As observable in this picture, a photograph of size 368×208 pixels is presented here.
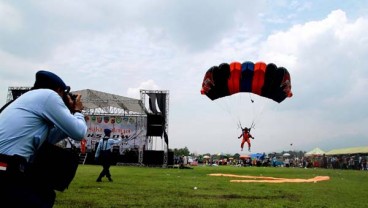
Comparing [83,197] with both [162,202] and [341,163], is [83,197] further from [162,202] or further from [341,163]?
[341,163]

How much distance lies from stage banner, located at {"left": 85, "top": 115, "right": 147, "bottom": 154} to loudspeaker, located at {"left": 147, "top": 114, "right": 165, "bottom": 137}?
1.49 feet

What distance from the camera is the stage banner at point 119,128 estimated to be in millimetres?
35812

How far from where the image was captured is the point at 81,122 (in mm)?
2861

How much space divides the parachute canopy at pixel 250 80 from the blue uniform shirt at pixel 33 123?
20060 mm

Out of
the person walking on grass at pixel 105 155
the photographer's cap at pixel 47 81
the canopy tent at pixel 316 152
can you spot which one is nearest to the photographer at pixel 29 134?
the photographer's cap at pixel 47 81

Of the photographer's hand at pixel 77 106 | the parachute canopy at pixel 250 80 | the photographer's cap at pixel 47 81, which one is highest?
the parachute canopy at pixel 250 80

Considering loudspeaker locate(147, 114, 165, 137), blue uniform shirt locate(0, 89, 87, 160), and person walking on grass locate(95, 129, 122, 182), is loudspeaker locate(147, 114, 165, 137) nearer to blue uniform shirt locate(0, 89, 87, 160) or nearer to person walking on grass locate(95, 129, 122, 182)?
person walking on grass locate(95, 129, 122, 182)

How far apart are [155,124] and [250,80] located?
14470mm

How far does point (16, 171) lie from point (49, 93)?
22.0 inches

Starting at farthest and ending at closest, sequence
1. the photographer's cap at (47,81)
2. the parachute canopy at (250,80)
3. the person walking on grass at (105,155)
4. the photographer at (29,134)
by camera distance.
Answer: the parachute canopy at (250,80) < the person walking on grass at (105,155) < the photographer's cap at (47,81) < the photographer at (29,134)

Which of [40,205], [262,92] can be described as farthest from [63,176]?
[262,92]

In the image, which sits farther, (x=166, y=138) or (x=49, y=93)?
(x=166, y=138)

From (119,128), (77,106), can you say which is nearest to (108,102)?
(119,128)

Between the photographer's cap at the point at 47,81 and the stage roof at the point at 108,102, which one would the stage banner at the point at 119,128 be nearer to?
the stage roof at the point at 108,102
